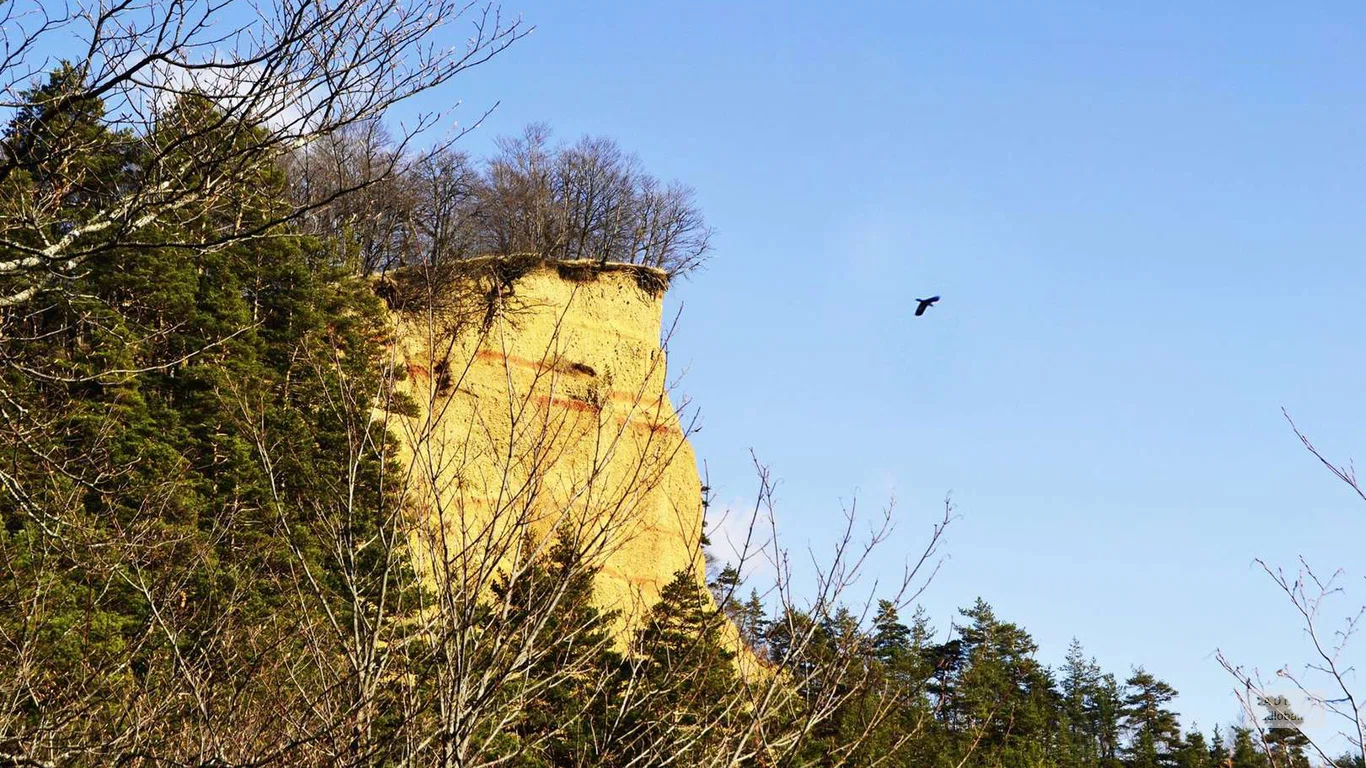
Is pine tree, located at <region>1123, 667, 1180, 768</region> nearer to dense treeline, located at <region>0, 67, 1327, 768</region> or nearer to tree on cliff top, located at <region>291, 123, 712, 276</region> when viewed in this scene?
dense treeline, located at <region>0, 67, 1327, 768</region>

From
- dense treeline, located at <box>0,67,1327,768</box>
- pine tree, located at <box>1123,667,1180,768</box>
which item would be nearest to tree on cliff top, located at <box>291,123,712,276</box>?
dense treeline, located at <box>0,67,1327,768</box>

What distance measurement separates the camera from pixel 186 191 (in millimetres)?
5082

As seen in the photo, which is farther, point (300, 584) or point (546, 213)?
point (546, 213)

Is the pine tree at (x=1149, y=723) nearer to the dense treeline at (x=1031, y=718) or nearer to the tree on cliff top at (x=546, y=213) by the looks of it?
the dense treeline at (x=1031, y=718)

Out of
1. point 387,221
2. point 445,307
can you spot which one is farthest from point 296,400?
point 387,221

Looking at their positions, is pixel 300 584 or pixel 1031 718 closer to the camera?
pixel 300 584

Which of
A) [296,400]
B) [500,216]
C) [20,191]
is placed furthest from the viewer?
[500,216]

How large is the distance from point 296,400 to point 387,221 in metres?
10.5

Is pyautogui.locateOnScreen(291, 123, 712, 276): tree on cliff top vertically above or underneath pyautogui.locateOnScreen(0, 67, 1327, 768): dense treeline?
above

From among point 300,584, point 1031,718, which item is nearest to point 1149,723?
point 1031,718

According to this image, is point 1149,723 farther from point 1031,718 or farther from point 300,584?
point 300,584

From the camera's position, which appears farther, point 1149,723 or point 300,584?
point 1149,723

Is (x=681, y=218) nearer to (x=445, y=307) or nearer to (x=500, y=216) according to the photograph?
(x=500, y=216)

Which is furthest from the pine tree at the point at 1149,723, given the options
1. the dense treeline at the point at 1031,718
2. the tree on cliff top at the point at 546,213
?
the tree on cliff top at the point at 546,213
